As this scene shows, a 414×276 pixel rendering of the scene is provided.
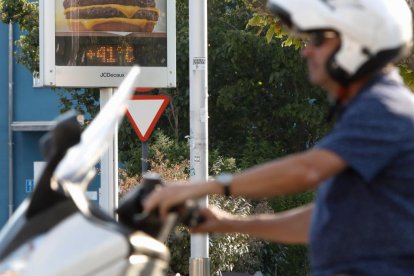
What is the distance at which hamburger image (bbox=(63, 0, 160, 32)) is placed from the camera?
1300 centimetres

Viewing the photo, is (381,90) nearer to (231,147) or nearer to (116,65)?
(116,65)

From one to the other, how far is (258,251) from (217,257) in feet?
A: 4.87

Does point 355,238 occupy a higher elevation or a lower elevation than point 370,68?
lower

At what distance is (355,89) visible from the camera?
3215 mm

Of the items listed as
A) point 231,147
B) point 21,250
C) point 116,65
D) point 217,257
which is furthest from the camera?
point 231,147

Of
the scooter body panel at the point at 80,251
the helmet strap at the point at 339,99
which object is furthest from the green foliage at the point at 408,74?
the scooter body panel at the point at 80,251

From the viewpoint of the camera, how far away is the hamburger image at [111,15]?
13.0 m

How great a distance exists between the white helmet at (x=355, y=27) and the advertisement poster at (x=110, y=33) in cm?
979

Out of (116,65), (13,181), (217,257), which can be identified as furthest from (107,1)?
(13,181)

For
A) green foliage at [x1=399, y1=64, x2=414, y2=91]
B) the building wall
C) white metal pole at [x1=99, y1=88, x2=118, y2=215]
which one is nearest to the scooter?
green foliage at [x1=399, y1=64, x2=414, y2=91]

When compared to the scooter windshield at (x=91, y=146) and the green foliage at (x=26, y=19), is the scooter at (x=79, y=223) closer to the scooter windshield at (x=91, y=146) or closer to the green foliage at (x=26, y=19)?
the scooter windshield at (x=91, y=146)

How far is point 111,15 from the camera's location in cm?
1322

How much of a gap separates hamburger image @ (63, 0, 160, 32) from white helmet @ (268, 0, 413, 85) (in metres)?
9.92

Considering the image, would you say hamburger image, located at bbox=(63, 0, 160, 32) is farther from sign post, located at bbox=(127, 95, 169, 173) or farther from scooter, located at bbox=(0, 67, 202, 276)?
scooter, located at bbox=(0, 67, 202, 276)
